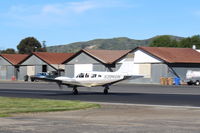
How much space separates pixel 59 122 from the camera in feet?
58.9

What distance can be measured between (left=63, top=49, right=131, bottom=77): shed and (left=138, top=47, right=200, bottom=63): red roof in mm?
4900

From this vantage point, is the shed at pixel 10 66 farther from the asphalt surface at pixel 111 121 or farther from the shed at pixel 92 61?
the asphalt surface at pixel 111 121

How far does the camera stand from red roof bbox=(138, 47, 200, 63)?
260 ft

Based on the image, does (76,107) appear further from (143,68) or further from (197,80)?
(143,68)

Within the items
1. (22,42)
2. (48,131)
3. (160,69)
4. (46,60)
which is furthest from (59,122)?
(22,42)

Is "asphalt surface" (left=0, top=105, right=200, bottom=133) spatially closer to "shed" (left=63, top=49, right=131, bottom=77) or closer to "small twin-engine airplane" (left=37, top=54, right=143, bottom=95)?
"small twin-engine airplane" (left=37, top=54, right=143, bottom=95)

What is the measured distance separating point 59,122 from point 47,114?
413 cm

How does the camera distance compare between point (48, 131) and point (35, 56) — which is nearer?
point (48, 131)

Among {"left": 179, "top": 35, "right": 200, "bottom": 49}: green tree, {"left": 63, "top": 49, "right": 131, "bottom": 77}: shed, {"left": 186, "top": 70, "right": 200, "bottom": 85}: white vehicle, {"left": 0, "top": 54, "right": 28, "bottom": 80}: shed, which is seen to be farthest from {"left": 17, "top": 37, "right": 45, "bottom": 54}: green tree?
{"left": 186, "top": 70, "right": 200, "bottom": 85}: white vehicle

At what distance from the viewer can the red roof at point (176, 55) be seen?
7919 cm

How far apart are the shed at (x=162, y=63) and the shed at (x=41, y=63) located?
20.1 m

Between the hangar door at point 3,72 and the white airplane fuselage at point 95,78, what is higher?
the hangar door at point 3,72

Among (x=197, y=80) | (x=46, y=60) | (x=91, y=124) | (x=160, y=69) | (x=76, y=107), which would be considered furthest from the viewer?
(x=46, y=60)

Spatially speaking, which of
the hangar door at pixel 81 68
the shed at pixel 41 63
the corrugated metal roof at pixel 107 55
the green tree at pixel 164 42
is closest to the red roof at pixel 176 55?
the corrugated metal roof at pixel 107 55
